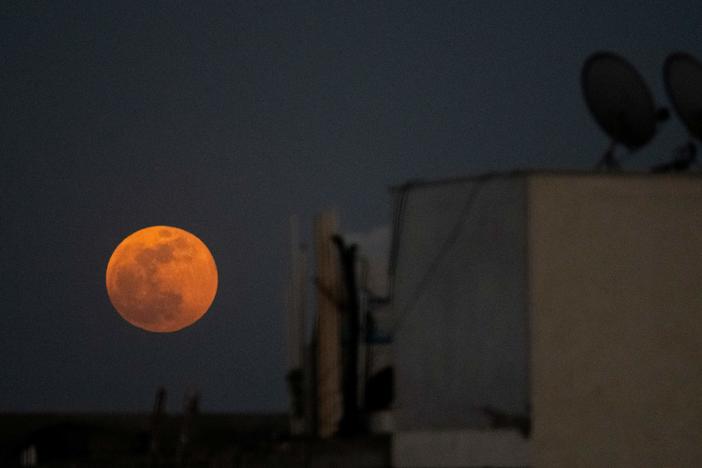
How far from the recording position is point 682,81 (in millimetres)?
14797

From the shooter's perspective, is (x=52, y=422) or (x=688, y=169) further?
(x=52, y=422)

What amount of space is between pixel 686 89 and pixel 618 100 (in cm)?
135

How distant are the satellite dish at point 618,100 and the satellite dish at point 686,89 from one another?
880 millimetres

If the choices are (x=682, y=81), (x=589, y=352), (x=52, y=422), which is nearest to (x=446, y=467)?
(x=589, y=352)

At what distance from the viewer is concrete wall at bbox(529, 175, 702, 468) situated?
1262 cm

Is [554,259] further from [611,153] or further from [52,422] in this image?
[52,422]

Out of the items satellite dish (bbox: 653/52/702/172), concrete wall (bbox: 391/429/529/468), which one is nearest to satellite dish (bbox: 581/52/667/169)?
satellite dish (bbox: 653/52/702/172)

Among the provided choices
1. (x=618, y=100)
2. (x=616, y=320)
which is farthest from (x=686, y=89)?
(x=616, y=320)

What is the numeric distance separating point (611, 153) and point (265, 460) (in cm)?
525

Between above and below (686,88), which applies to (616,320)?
below

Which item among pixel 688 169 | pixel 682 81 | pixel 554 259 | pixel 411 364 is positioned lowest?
pixel 411 364

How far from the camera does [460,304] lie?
13414 mm

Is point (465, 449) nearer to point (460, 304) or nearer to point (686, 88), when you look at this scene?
point (460, 304)

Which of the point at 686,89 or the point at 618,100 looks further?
the point at 686,89
